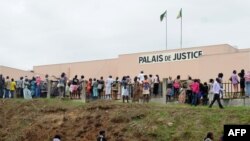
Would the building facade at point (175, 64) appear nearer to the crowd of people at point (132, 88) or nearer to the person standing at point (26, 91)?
the crowd of people at point (132, 88)

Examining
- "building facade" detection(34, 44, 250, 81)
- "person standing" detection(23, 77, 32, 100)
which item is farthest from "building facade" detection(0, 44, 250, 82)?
"person standing" detection(23, 77, 32, 100)

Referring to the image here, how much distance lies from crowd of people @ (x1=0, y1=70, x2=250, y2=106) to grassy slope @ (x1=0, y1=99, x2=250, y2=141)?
1.16m

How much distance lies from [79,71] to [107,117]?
61.6ft

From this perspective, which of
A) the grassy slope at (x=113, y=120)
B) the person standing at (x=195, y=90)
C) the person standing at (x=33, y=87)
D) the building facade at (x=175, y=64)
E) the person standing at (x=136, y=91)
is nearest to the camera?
the grassy slope at (x=113, y=120)

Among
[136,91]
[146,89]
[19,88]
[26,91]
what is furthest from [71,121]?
[19,88]

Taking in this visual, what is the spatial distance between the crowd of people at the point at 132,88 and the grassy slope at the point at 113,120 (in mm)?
1163

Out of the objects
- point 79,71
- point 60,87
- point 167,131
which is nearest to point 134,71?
point 79,71

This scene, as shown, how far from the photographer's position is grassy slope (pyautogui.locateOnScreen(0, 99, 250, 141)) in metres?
24.6

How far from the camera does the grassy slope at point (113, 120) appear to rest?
80.6ft

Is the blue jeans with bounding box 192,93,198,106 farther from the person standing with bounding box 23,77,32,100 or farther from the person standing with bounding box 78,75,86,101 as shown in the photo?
the person standing with bounding box 23,77,32,100

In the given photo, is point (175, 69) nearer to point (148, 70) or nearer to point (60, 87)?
point (148, 70)

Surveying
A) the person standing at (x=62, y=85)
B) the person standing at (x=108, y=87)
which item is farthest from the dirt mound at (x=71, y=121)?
the person standing at (x=62, y=85)

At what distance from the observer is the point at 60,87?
32531 millimetres

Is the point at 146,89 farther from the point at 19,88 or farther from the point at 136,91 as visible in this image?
the point at 19,88
